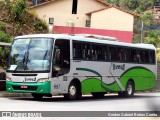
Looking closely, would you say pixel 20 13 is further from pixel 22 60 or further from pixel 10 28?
pixel 22 60

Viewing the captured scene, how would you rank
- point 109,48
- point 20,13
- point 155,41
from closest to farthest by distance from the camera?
point 109,48, point 20,13, point 155,41

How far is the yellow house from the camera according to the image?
204ft

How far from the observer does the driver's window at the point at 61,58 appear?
19141 mm

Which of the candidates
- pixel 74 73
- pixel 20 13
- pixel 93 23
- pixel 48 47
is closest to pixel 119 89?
pixel 74 73

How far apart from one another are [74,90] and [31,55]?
8.24 feet

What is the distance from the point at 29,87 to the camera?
19016 mm

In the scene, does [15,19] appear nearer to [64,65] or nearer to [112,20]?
[64,65]

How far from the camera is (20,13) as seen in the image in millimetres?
33969

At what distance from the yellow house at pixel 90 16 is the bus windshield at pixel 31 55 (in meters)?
41.6

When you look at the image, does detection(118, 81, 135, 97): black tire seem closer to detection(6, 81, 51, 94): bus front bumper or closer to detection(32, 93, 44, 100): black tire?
detection(32, 93, 44, 100): black tire

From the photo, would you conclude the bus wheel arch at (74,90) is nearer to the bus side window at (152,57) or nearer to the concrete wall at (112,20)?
the bus side window at (152,57)

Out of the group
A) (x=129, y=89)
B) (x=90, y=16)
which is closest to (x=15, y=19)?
(x=129, y=89)

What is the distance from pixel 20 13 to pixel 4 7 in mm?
3011

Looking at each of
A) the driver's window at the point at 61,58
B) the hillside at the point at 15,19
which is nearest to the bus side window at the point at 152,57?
the driver's window at the point at 61,58
